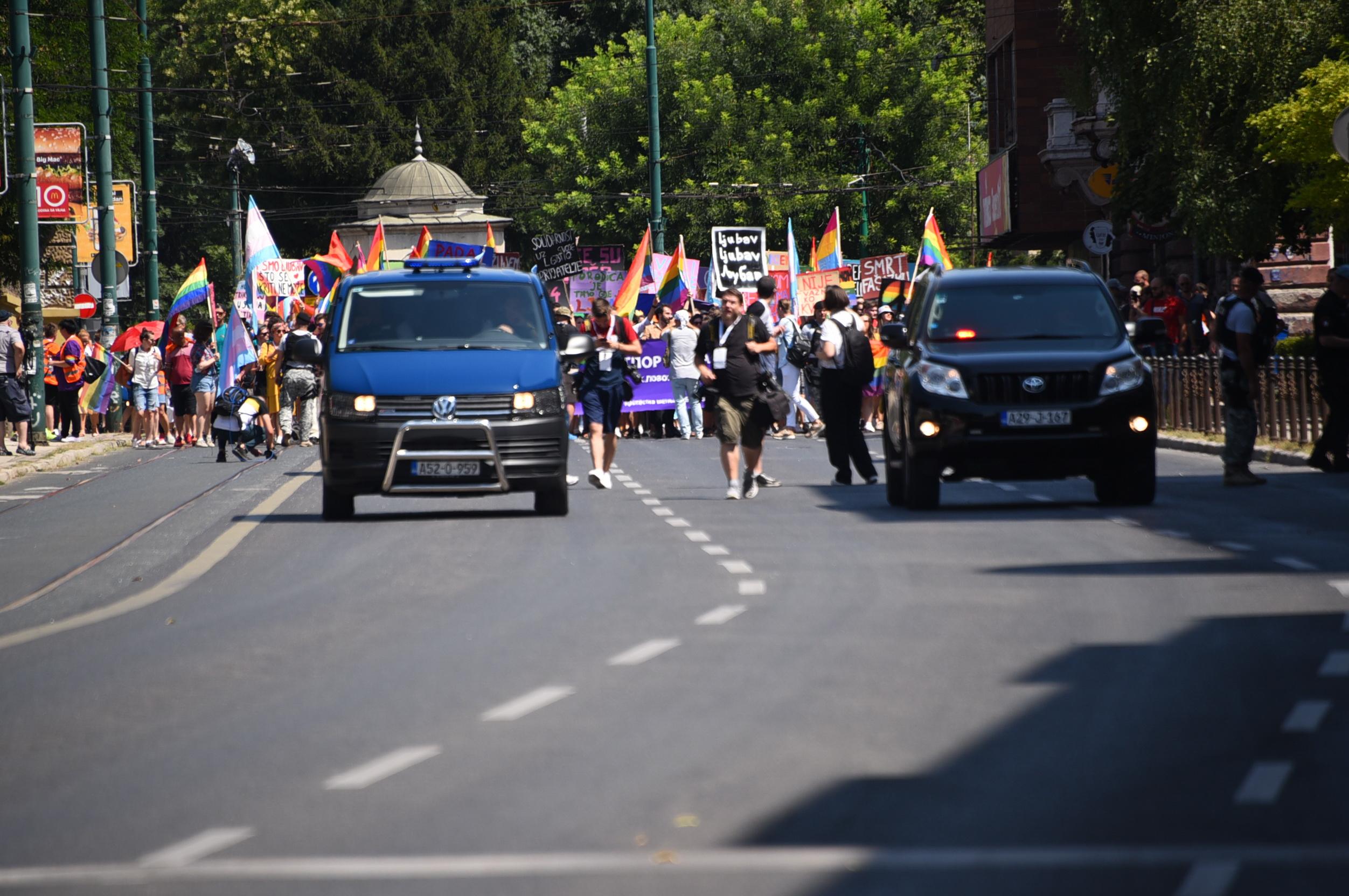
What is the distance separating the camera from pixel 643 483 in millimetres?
22031

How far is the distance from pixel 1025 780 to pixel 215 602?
637 cm

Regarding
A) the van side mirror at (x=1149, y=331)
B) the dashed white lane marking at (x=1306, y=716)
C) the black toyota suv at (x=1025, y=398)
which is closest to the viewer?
the dashed white lane marking at (x=1306, y=716)

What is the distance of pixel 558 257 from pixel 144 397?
1422 centimetres

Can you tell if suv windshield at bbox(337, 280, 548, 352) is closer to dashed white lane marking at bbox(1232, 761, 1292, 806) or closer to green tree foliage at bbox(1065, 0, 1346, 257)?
dashed white lane marking at bbox(1232, 761, 1292, 806)

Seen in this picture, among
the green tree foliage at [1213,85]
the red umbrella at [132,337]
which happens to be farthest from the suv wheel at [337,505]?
the red umbrella at [132,337]

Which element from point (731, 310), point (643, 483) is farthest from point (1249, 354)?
point (643, 483)

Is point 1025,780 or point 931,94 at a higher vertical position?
A: point 931,94

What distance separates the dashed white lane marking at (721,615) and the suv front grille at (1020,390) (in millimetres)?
6152

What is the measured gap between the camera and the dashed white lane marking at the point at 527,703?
7.98 metres

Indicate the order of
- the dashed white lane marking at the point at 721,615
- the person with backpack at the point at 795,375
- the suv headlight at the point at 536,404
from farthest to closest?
the person with backpack at the point at 795,375 < the suv headlight at the point at 536,404 < the dashed white lane marking at the point at 721,615

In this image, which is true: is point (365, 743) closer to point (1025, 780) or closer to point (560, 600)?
point (1025, 780)

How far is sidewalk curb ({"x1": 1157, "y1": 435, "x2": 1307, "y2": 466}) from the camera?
72.7 feet

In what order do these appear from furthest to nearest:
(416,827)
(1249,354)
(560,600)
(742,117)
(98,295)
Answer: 1. (742,117)
2. (98,295)
3. (1249,354)
4. (560,600)
5. (416,827)

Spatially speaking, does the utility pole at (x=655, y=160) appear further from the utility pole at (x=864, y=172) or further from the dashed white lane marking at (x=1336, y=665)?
the dashed white lane marking at (x=1336, y=665)
